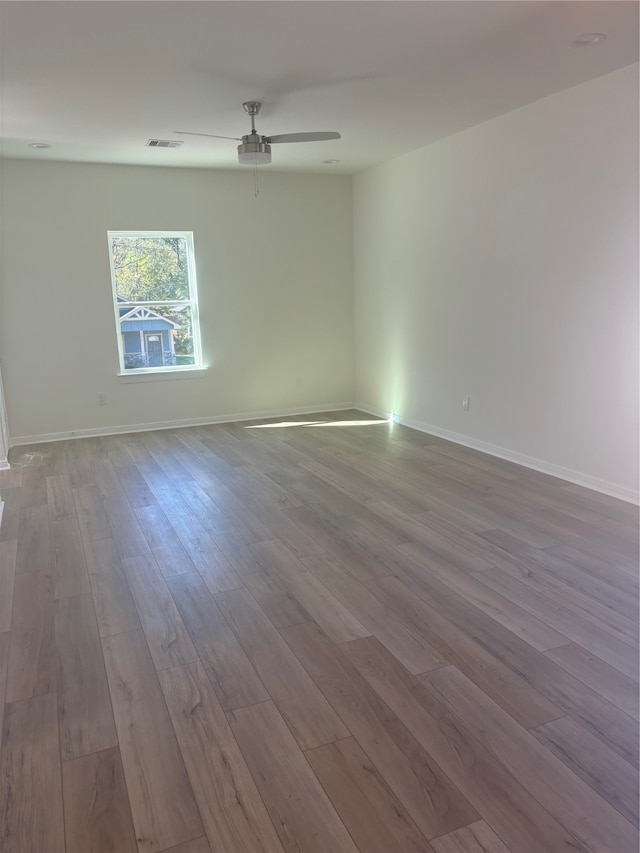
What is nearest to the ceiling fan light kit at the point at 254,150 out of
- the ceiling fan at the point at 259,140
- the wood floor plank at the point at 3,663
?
the ceiling fan at the point at 259,140

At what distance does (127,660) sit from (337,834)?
3.75ft

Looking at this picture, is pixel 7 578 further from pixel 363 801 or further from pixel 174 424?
pixel 174 424

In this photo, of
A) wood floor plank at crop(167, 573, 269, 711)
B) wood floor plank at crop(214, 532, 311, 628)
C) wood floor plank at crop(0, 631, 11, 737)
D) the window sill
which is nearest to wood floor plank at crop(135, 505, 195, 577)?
wood floor plank at crop(167, 573, 269, 711)

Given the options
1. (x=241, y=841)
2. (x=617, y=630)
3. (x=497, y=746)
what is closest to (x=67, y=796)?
(x=241, y=841)

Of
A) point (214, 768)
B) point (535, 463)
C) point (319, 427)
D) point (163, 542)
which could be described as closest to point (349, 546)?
point (163, 542)

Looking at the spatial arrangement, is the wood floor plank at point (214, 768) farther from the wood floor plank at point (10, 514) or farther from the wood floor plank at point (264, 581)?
the wood floor plank at point (10, 514)

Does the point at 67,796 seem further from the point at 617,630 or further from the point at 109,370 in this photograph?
the point at 109,370

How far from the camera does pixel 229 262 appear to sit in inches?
256

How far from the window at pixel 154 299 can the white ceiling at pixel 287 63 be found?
1.34 m

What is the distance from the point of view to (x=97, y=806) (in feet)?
5.54

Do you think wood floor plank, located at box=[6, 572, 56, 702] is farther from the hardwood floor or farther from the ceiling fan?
the ceiling fan

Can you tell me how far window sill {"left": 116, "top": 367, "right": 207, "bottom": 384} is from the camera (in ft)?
20.6

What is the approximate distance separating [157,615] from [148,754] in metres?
0.87

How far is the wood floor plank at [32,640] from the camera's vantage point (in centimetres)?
Result: 223
